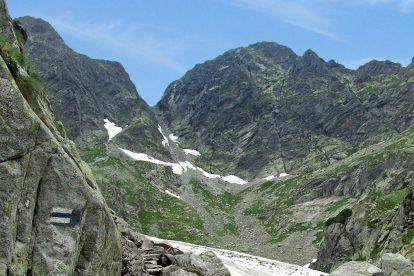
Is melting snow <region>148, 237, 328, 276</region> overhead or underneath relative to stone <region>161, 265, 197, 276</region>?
underneath

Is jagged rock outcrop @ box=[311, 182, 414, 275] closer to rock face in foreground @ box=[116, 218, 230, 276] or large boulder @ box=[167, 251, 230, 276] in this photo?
large boulder @ box=[167, 251, 230, 276]

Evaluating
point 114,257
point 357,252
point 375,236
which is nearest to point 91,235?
point 114,257

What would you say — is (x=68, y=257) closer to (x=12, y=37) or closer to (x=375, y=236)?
(x=12, y=37)

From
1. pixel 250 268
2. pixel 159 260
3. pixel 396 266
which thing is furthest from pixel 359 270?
pixel 250 268

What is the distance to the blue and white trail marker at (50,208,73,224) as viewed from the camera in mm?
21094

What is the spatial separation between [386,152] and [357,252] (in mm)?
113327

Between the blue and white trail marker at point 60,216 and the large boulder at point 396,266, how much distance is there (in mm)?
23617

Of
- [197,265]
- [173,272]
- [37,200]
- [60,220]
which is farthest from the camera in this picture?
[197,265]

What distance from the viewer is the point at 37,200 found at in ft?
69.2

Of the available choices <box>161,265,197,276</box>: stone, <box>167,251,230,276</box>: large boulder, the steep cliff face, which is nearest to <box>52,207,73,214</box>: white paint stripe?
the steep cliff face

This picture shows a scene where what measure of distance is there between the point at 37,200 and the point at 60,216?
46.5 inches

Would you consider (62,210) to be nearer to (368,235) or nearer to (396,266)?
(396,266)

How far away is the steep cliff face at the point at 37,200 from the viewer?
19656 millimetres

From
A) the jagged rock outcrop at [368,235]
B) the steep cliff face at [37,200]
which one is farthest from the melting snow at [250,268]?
the steep cliff face at [37,200]
